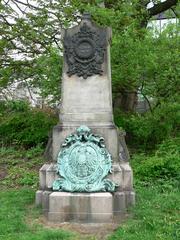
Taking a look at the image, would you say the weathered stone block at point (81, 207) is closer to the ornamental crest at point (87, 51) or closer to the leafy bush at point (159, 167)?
the ornamental crest at point (87, 51)

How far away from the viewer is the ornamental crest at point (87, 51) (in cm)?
712

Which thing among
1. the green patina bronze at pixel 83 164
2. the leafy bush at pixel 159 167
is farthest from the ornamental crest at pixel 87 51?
the leafy bush at pixel 159 167

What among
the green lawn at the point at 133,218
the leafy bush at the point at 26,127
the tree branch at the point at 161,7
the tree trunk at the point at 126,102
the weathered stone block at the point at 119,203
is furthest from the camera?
the tree branch at the point at 161,7

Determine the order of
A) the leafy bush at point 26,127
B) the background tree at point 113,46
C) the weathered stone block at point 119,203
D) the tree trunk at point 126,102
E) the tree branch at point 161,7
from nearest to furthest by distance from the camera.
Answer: the weathered stone block at point 119,203 → the background tree at point 113,46 → the leafy bush at point 26,127 → the tree trunk at point 126,102 → the tree branch at point 161,7

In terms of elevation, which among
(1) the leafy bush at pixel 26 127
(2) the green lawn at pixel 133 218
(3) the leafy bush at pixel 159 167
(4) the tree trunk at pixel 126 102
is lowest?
(2) the green lawn at pixel 133 218

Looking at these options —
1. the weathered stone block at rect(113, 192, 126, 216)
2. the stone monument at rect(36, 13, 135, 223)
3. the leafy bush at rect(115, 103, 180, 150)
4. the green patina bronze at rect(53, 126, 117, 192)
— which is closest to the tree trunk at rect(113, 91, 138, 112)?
the leafy bush at rect(115, 103, 180, 150)

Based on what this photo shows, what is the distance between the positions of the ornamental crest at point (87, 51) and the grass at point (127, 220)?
2253mm

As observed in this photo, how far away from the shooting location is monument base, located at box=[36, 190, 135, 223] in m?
6.32

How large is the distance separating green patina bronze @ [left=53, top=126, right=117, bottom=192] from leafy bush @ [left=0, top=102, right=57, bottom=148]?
453 cm

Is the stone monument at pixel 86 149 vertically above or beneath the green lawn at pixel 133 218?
above


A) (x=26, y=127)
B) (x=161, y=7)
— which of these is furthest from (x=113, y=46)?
(x=161, y=7)

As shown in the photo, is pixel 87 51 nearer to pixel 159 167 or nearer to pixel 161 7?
pixel 159 167

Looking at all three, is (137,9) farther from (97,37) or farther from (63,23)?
(97,37)

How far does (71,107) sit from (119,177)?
1.39m
